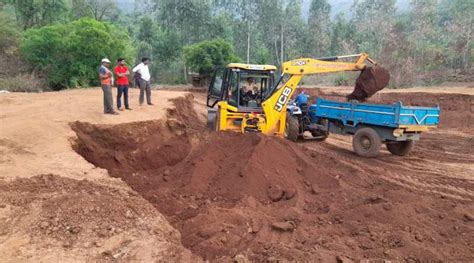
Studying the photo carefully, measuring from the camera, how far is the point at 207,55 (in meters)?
30.6

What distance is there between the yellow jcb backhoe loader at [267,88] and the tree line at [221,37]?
14274 mm

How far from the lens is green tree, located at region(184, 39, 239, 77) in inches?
1206

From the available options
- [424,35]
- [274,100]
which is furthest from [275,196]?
[424,35]

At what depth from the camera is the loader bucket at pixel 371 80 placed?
10.4 m

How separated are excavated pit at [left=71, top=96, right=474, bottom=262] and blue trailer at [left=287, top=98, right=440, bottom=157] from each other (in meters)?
0.65

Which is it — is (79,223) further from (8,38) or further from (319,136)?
(8,38)

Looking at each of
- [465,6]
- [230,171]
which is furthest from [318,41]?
[230,171]

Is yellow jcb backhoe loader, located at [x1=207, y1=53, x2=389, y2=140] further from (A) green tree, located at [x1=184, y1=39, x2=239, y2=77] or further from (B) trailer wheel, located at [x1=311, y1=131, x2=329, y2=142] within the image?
(A) green tree, located at [x1=184, y1=39, x2=239, y2=77]

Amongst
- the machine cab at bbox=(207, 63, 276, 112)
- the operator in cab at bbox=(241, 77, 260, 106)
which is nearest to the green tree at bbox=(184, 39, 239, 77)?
the machine cab at bbox=(207, 63, 276, 112)

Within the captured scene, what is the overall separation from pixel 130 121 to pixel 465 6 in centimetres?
4937

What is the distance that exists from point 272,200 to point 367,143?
4.16 m

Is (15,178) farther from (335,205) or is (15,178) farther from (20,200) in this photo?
(335,205)

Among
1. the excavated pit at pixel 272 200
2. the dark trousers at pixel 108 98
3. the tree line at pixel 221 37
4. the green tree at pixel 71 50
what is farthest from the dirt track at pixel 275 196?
the tree line at pixel 221 37

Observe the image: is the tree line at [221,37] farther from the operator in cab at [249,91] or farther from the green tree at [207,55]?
the operator in cab at [249,91]
